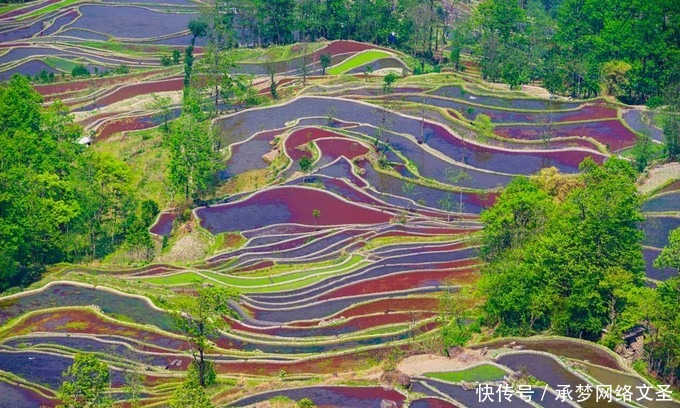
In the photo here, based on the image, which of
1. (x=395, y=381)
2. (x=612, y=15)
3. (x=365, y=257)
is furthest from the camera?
(x=612, y=15)

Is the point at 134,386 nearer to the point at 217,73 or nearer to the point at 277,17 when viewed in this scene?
the point at 217,73

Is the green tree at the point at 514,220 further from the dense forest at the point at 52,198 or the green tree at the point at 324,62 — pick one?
the green tree at the point at 324,62

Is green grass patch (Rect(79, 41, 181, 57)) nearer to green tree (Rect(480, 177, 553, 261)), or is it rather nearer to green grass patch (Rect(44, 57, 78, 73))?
green grass patch (Rect(44, 57, 78, 73))

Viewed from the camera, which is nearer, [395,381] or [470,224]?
[395,381]

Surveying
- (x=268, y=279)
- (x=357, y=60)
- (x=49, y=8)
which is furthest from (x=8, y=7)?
(x=268, y=279)

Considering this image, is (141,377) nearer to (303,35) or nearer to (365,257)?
(365,257)

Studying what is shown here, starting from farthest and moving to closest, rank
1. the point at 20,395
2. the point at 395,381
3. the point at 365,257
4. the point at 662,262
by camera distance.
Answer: the point at 365,257
the point at 662,262
the point at 20,395
the point at 395,381

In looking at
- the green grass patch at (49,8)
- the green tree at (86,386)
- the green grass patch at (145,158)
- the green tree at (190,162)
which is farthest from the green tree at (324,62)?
the green tree at (86,386)

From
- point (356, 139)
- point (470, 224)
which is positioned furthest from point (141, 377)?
point (356, 139)
